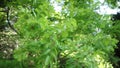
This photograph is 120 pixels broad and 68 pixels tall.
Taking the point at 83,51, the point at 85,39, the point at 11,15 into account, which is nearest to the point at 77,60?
the point at 83,51

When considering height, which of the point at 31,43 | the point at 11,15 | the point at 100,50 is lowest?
the point at 11,15

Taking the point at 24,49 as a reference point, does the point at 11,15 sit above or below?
below

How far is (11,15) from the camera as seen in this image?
35.9 feet

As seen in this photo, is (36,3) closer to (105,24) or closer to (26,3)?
(26,3)

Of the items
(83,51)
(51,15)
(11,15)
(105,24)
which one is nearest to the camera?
(83,51)

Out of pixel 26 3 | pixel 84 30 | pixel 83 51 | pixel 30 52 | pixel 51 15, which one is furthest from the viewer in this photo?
pixel 26 3

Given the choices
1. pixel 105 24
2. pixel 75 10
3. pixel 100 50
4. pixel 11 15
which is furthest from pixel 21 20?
pixel 11 15

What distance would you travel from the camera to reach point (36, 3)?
19.2 ft

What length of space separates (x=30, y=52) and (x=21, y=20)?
1.96 ft

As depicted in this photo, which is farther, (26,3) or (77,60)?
Result: (26,3)

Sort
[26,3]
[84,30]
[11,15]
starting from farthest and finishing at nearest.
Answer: [11,15]
[26,3]
[84,30]

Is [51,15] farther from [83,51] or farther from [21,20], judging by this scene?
[83,51]

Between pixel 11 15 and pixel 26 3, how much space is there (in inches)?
175

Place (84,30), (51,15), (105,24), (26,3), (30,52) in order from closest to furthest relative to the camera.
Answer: (30,52), (51,15), (84,30), (105,24), (26,3)
